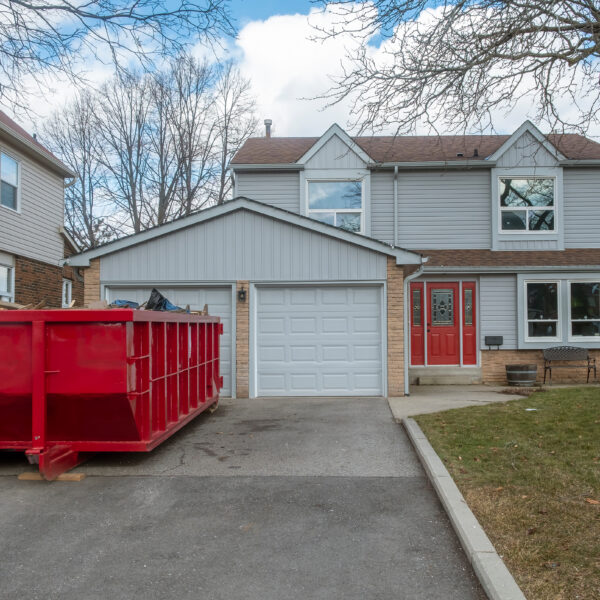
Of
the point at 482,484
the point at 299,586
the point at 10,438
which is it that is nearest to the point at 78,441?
the point at 10,438

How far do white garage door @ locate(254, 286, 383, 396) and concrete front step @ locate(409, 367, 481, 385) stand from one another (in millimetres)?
2669

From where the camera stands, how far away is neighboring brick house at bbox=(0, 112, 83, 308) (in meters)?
14.1

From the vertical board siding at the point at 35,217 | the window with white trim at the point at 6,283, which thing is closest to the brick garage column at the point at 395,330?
the window with white trim at the point at 6,283

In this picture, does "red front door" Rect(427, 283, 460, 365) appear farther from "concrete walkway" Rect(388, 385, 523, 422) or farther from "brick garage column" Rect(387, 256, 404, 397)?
"brick garage column" Rect(387, 256, 404, 397)

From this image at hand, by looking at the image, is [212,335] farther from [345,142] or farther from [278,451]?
[345,142]

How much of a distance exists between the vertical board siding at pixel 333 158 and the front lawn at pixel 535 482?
7.65 meters

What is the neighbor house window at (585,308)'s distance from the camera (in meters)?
14.1

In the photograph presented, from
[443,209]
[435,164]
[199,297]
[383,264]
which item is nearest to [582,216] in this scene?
[443,209]

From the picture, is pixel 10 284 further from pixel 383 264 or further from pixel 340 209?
pixel 383 264

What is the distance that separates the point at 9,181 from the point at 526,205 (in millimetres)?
13437

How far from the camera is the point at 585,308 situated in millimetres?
14102

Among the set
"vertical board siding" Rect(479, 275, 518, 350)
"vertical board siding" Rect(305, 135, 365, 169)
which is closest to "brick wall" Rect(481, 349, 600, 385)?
"vertical board siding" Rect(479, 275, 518, 350)

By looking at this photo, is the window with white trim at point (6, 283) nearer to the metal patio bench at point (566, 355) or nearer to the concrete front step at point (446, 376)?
the concrete front step at point (446, 376)

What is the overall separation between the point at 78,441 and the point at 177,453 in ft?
4.48
